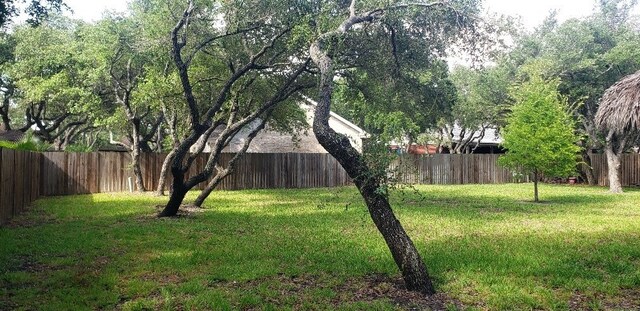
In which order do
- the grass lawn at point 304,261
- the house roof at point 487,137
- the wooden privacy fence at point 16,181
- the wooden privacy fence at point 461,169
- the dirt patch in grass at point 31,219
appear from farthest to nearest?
the house roof at point 487,137 < the wooden privacy fence at point 461,169 < the dirt patch in grass at point 31,219 < the wooden privacy fence at point 16,181 < the grass lawn at point 304,261

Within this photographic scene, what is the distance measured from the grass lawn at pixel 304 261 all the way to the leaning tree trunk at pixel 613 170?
1148 centimetres

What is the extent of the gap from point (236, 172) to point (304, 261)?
1650 centimetres

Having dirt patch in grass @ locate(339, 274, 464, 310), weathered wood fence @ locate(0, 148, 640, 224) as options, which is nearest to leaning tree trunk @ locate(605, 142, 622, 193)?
weathered wood fence @ locate(0, 148, 640, 224)

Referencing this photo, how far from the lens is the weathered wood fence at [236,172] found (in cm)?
1408

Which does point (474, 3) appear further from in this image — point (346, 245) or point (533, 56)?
point (533, 56)

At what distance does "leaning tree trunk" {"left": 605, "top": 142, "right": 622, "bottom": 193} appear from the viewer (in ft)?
75.6

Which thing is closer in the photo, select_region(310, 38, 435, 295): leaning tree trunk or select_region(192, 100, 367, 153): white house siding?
select_region(310, 38, 435, 295): leaning tree trunk

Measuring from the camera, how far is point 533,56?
29.2m

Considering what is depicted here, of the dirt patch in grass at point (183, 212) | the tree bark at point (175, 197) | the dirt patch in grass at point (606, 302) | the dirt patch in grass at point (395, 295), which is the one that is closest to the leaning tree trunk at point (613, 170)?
the dirt patch in grass at point (183, 212)

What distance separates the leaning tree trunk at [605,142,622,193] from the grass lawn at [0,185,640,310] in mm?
11475

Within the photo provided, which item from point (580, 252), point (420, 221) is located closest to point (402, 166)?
point (580, 252)

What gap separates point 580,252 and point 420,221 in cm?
416

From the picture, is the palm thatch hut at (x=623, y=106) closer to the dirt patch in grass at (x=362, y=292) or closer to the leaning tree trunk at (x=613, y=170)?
the leaning tree trunk at (x=613, y=170)

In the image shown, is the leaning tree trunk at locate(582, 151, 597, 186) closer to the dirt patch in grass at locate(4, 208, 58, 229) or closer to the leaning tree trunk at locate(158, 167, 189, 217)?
the leaning tree trunk at locate(158, 167, 189, 217)
